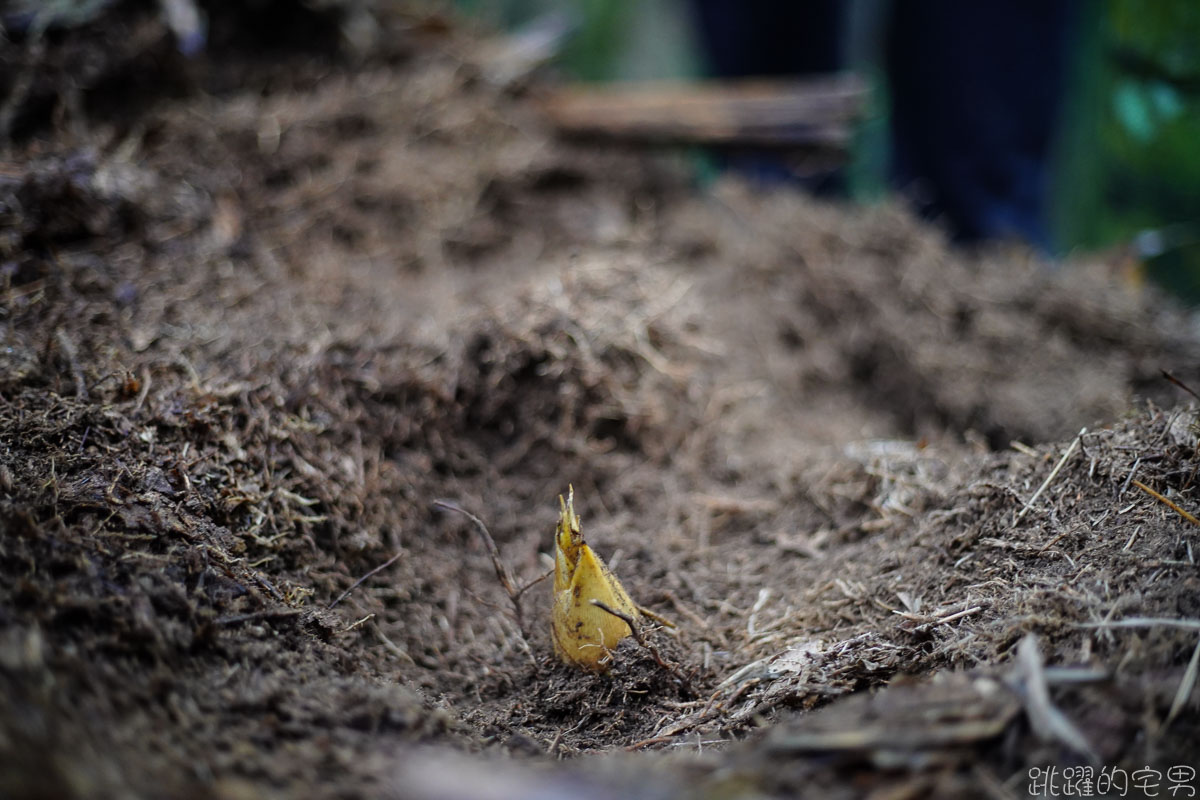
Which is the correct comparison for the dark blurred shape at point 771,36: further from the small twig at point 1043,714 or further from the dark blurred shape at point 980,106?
the small twig at point 1043,714

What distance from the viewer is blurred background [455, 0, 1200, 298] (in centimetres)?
320

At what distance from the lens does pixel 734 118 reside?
3445 mm

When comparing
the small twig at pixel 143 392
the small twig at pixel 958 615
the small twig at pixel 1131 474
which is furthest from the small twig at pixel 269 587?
the small twig at pixel 1131 474

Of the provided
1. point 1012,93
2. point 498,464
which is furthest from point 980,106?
point 498,464

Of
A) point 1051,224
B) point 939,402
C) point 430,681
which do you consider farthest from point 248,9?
point 1051,224

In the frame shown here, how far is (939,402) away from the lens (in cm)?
257

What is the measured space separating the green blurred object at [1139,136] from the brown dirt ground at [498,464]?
1.90ft

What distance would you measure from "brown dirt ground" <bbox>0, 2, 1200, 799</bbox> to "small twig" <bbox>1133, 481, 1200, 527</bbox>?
2 cm

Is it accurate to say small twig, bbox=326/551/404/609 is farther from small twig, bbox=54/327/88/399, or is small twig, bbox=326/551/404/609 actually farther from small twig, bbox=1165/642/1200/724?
small twig, bbox=1165/642/1200/724

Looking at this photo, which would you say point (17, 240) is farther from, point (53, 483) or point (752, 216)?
point (752, 216)

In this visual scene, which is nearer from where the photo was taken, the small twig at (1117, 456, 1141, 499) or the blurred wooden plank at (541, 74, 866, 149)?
the small twig at (1117, 456, 1141, 499)

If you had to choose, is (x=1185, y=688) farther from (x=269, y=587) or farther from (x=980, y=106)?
(x=980, y=106)

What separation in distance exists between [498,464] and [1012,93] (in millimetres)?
4014

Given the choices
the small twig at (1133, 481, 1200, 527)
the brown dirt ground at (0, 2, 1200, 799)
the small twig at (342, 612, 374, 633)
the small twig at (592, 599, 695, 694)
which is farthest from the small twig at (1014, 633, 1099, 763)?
the small twig at (342, 612, 374, 633)
